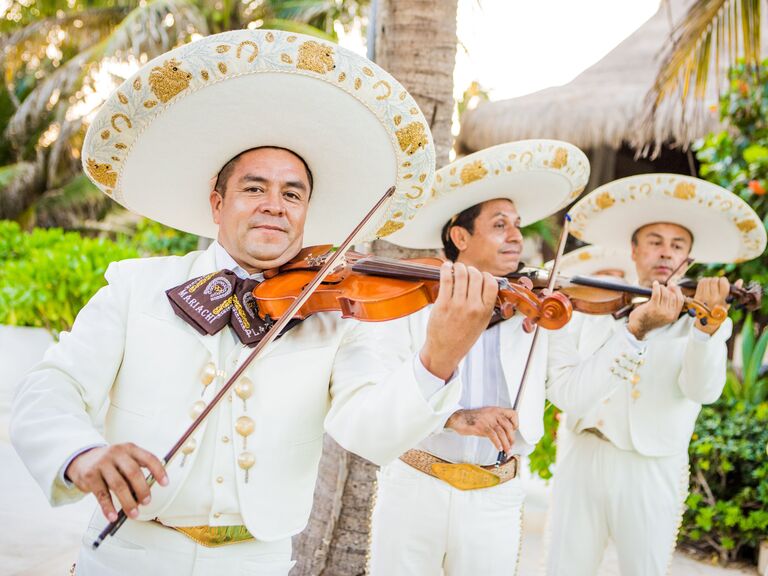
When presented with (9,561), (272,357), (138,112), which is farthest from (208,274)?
(9,561)

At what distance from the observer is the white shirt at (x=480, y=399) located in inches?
109

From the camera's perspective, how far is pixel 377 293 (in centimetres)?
202

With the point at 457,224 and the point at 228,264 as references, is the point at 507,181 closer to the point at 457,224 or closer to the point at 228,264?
the point at 457,224

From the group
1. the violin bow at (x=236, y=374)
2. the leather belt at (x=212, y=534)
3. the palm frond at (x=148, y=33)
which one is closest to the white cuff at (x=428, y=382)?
the violin bow at (x=236, y=374)

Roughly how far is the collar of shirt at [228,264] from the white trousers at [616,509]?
2.14 m

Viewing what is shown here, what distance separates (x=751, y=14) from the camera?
16.2 feet

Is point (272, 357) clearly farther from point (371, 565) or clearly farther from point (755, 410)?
point (755, 410)

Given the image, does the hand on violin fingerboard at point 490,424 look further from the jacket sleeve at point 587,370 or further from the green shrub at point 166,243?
the green shrub at point 166,243

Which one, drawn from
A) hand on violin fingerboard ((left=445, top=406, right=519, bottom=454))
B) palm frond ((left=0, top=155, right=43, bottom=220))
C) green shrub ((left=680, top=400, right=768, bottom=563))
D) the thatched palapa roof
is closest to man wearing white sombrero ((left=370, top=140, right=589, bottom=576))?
hand on violin fingerboard ((left=445, top=406, right=519, bottom=454))

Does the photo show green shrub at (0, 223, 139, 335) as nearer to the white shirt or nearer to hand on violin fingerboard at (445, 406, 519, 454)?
the white shirt

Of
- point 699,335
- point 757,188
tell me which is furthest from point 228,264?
point 757,188

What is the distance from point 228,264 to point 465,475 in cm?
118

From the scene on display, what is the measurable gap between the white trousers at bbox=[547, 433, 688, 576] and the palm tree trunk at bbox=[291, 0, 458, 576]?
935mm

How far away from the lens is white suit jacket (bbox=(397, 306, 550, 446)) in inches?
113
